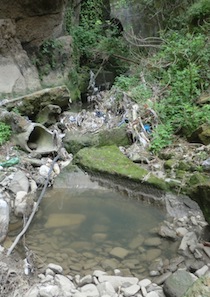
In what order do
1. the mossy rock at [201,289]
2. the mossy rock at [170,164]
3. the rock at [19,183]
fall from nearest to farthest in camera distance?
the mossy rock at [201,289], the rock at [19,183], the mossy rock at [170,164]

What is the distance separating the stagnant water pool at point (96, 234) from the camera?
3.62m

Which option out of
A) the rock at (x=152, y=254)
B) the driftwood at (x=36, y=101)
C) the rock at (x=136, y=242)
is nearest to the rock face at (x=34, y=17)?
the driftwood at (x=36, y=101)

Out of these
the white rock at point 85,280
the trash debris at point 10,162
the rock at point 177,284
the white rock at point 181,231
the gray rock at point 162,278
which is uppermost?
the trash debris at point 10,162

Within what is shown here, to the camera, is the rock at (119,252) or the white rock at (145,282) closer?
the white rock at (145,282)

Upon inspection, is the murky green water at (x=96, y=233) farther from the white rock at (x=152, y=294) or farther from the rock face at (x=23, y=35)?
the rock face at (x=23, y=35)

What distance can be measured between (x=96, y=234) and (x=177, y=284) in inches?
54.1

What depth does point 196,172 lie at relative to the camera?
4852 mm

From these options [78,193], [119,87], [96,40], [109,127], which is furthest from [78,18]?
[78,193]

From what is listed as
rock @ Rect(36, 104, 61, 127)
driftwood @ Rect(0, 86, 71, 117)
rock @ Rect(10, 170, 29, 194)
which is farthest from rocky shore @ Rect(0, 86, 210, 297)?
driftwood @ Rect(0, 86, 71, 117)

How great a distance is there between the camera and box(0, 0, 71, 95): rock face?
785 cm

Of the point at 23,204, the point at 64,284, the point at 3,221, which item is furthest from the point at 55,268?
the point at 23,204

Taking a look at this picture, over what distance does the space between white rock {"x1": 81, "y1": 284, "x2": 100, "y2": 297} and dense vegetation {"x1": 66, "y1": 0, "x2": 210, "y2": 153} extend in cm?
307

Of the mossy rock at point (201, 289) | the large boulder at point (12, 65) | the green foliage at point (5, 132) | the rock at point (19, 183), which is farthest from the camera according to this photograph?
the large boulder at point (12, 65)

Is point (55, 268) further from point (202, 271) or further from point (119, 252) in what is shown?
point (202, 271)
